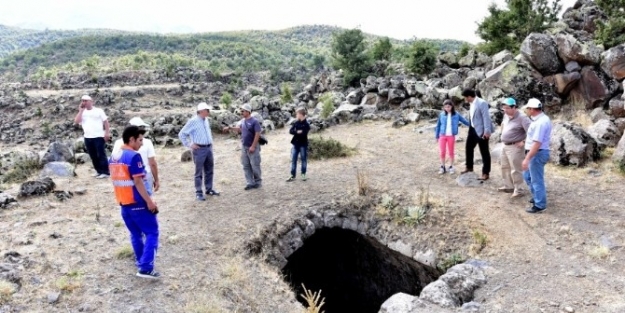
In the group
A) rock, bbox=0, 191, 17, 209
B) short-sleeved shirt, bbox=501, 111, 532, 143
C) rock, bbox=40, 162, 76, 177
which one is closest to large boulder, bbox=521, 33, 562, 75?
short-sleeved shirt, bbox=501, 111, 532, 143

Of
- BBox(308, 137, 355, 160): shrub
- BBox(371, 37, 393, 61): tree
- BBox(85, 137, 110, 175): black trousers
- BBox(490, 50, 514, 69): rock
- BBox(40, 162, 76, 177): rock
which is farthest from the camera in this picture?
BBox(371, 37, 393, 61): tree

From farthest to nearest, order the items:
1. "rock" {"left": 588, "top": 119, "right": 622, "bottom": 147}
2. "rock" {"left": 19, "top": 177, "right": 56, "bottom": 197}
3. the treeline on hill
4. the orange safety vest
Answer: the treeline on hill, "rock" {"left": 588, "top": 119, "right": 622, "bottom": 147}, "rock" {"left": 19, "top": 177, "right": 56, "bottom": 197}, the orange safety vest

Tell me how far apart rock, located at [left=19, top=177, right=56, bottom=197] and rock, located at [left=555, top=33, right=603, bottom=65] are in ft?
41.7

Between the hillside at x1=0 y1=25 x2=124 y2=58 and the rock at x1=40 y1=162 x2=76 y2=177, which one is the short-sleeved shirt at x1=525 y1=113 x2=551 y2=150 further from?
the hillside at x1=0 y1=25 x2=124 y2=58

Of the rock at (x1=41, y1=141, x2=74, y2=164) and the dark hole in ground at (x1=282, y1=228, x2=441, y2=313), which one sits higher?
the rock at (x1=41, y1=141, x2=74, y2=164)

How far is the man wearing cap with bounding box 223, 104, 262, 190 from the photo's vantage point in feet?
28.6

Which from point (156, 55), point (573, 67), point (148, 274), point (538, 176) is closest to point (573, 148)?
point (538, 176)

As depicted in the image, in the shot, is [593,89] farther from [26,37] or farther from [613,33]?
[26,37]

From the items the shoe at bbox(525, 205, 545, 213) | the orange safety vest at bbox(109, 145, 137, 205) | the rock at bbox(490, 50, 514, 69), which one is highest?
the rock at bbox(490, 50, 514, 69)

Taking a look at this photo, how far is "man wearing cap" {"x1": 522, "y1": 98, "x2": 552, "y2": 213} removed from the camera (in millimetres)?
6789

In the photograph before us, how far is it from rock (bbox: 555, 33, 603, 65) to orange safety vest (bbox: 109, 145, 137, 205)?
11.7 m

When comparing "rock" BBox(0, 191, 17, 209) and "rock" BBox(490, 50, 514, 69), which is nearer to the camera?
"rock" BBox(0, 191, 17, 209)

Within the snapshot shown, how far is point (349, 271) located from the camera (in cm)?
956

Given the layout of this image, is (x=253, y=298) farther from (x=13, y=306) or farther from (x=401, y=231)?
(x=401, y=231)
